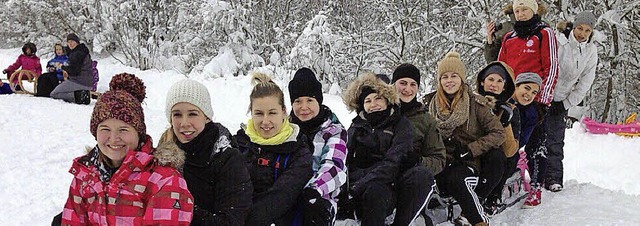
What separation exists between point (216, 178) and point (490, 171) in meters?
2.42

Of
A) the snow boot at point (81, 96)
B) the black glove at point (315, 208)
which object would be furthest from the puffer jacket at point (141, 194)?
the snow boot at point (81, 96)

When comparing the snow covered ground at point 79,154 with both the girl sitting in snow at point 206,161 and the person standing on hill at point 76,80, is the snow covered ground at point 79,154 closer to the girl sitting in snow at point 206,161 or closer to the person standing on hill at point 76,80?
the person standing on hill at point 76,80

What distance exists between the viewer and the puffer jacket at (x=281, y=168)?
326 centimetres

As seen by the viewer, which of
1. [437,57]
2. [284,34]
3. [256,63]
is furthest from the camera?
[284,34]

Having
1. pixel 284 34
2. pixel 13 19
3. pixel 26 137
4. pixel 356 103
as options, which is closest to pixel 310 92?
pixel 356 103

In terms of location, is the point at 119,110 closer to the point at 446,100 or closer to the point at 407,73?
the point at 407,73

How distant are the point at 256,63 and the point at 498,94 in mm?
10660

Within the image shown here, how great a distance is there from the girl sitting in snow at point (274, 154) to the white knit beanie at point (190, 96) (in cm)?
46

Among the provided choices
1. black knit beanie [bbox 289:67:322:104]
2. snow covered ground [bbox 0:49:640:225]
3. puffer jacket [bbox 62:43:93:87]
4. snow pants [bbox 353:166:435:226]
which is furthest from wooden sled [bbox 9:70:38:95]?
snow pants [bbox 353:166:435:226]

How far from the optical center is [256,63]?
579 inches

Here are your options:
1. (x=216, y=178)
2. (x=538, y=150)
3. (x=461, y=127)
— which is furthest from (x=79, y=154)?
(x=538, y=150)

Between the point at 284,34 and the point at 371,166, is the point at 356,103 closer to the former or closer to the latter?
the point at 371,166

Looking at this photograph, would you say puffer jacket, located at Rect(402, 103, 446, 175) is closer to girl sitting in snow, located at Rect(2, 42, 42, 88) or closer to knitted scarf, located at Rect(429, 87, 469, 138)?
knitted scarf, located at Rect(429, 87, 469, 138)

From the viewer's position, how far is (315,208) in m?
3.26
